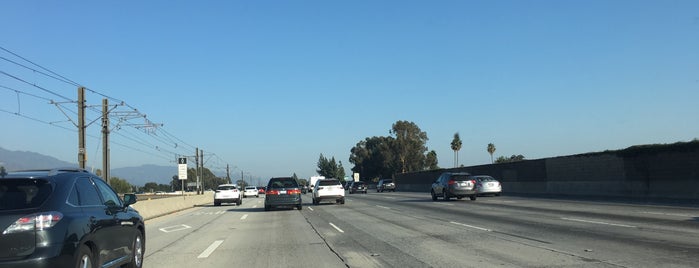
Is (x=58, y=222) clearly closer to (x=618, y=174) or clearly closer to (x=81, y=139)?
(x=81, y=139)

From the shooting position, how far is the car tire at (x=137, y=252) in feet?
29.6

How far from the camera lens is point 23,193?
652cm

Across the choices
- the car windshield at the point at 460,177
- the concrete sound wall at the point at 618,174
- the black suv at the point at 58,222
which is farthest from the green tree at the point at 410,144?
the black suv at the point at 58,222

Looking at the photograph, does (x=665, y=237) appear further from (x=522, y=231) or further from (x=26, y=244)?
(x=26, y=244)

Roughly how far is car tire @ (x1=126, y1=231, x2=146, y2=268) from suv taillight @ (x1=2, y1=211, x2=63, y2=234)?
2.87m

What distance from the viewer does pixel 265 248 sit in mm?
12617

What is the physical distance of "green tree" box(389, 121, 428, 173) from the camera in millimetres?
110250

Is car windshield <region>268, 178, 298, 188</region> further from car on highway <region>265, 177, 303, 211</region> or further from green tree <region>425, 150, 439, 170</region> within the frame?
green tree <region>425, 150, 439, 170</region>

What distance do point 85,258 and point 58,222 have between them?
0.73 meters

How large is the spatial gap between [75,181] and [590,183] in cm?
2991

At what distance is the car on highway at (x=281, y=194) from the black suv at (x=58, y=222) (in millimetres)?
19687

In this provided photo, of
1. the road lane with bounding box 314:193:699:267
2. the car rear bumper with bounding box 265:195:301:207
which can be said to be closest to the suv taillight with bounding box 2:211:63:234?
the road lane with bounding box 314:193:699:267

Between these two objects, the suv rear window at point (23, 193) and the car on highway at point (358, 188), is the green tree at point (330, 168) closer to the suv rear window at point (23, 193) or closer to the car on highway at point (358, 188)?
the car on highway at point (358, 188)

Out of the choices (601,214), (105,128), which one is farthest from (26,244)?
(105,128)
